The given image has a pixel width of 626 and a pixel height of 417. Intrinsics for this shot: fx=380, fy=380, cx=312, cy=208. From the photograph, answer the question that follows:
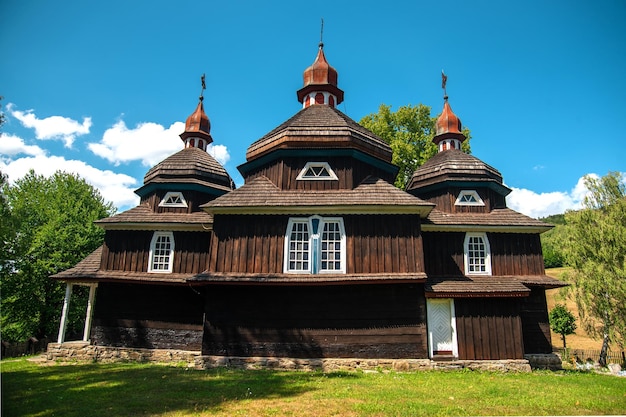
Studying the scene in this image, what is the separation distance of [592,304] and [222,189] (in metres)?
20.5

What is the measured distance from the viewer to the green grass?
8.10 m

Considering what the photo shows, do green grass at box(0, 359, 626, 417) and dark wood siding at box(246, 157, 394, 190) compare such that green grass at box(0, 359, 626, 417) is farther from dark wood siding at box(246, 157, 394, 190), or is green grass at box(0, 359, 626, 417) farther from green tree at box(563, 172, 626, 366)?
green tree at box(563, 172, 626, 366)

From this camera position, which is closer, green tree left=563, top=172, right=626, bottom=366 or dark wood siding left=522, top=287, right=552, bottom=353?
dark wood siding left=522, top=287, right=552, bottom=353

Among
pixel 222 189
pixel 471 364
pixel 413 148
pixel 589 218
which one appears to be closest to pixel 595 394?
pixel 471 364

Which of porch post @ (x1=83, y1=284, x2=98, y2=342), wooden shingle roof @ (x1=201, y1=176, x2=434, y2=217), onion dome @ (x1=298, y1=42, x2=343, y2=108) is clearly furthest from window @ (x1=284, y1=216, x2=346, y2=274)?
porch post @ (x1=83, y1=284, x2=98, y2=342)

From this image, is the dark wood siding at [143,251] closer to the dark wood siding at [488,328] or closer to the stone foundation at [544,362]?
the dark wood siding at [488,328]

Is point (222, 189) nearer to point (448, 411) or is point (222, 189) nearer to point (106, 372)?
point (106, 372)

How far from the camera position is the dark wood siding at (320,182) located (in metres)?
15.5

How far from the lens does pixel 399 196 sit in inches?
577

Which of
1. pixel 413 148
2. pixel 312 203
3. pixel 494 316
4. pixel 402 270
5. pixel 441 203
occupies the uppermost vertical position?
pixel 413 148

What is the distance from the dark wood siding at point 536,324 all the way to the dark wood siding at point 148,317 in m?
14.0

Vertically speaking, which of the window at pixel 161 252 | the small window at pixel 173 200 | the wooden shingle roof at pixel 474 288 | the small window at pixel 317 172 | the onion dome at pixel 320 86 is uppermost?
the onion dome at pixel 320 86

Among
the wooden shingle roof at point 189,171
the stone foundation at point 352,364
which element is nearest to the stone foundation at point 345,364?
the stone foundation at point 352,364

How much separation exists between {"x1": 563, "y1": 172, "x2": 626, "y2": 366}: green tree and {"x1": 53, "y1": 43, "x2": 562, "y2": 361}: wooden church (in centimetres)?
558
